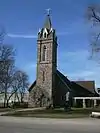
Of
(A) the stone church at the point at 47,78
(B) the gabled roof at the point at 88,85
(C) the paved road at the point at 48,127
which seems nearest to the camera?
(C) the paved road at the point at 48,127

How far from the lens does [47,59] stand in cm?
7938

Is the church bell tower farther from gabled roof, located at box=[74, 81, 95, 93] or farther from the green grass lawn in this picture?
the green grass lawn

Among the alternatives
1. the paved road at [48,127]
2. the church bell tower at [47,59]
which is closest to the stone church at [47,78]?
the church bell tower at [47,59]

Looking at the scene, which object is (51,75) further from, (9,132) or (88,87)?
(9,132)

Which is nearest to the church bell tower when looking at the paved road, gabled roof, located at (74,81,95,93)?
gabled roof, located at (74,81,95,93)

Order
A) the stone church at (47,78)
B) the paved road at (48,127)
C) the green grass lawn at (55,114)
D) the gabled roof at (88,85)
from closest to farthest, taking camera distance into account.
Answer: the paved road at (48,127), the green grass lawn at (55,114), the stone church at (47,78), the gabled roof at (88,85)

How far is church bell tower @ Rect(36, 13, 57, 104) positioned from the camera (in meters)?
78.3

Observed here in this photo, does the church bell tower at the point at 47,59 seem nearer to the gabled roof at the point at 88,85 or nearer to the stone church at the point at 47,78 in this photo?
the stone church at the point at 47,78

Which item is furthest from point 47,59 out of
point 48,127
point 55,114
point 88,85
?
point 48,127

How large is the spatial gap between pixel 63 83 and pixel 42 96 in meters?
7.00

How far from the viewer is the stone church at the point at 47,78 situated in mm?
78000

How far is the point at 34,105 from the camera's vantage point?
7775 centimetres

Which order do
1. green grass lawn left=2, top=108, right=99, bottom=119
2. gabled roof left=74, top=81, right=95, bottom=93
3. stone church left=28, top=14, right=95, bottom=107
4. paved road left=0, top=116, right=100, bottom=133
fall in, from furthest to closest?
1. gabled roof left=74, top=81, right=95, bottom=93
2. stone church left=28, top=14, right=95, bottom=107
3. green grass lawn left=2, top=108, right=99, bottom=119
4. paved road left=0, top=116, right=100, bottom=133

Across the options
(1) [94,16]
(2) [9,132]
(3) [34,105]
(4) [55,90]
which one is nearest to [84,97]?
(4) [55,90]
